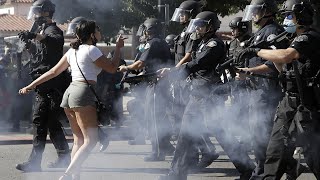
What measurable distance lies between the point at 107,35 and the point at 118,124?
2.54 meters

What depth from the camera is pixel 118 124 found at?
44.9 feet

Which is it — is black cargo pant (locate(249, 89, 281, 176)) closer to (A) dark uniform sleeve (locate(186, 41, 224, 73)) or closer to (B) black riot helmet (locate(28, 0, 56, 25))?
(A) dark uniform sleeve (locate(186, 41, 224, 73))

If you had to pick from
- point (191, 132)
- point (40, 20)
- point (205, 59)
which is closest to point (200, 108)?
point (191, 132)

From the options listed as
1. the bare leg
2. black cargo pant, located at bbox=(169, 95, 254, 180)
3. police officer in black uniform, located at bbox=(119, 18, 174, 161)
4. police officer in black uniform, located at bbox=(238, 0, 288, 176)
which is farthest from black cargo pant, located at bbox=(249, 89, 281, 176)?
police officer in black uniform, located at bbox=(119, 18, 174, 161)

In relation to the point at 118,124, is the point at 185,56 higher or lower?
higher

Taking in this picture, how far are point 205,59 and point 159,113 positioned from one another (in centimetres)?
237

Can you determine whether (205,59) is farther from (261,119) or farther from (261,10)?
(261,10)

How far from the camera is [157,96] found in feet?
32.1

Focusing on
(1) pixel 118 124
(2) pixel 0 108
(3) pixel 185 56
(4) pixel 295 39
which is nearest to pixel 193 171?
(3) pixel 185 56

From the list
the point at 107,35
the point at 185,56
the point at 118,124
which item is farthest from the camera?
the point at 107,35

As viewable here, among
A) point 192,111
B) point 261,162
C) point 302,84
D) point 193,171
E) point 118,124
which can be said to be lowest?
point 118,124

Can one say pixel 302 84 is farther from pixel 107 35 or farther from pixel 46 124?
pixel 107 35

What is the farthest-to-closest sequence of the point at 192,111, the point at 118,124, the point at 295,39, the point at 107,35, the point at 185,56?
the point at 107,35 → the point at 118,124 → the point at 185,56 → the point at 192,111 → the point at 295,39

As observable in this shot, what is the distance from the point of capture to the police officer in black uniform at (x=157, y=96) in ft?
31.6
